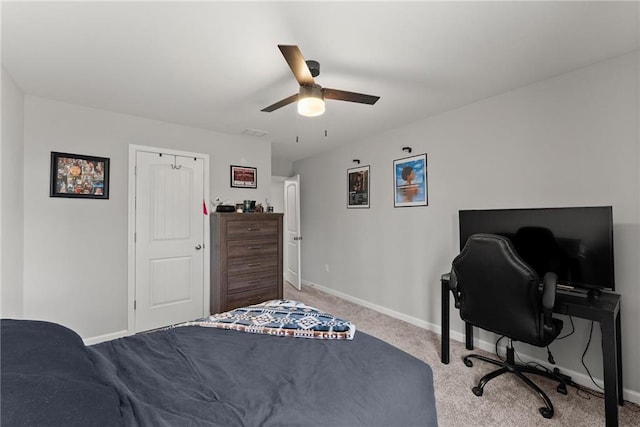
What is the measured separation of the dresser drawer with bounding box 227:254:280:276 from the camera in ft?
11.2

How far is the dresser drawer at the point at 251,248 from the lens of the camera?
3.44m

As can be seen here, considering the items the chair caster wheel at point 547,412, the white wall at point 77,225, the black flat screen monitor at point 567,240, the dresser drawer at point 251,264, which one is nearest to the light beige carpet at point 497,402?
the chair caster wheel at point 547,412

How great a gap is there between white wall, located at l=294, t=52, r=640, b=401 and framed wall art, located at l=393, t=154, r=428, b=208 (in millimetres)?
89

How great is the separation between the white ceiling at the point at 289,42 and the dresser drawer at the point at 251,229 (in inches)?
55.2

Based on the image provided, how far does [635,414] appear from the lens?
6.19 ft

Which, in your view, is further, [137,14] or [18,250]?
[18,250]

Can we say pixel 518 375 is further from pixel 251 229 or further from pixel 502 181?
pixel 251 229

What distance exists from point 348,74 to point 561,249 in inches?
84.4

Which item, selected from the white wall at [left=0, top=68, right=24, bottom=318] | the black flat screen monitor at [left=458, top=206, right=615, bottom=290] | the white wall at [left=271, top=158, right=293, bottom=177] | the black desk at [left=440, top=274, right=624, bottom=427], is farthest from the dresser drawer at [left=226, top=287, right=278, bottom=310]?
the black desk at [left=440, top=274, right=624, bottom=427]

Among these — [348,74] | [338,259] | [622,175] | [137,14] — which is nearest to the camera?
[137,14]

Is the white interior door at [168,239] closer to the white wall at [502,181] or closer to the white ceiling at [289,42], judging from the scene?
the white ceiling at [289,42]

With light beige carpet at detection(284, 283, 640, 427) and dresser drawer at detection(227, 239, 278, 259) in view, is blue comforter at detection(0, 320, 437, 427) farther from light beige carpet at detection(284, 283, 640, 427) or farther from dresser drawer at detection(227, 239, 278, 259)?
dresser drawer at detection(227, 239, 278, 259)

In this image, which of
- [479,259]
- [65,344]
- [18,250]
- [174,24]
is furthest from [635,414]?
[18,250]

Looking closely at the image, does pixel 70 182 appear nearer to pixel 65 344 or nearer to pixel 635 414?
pixel 65 344
